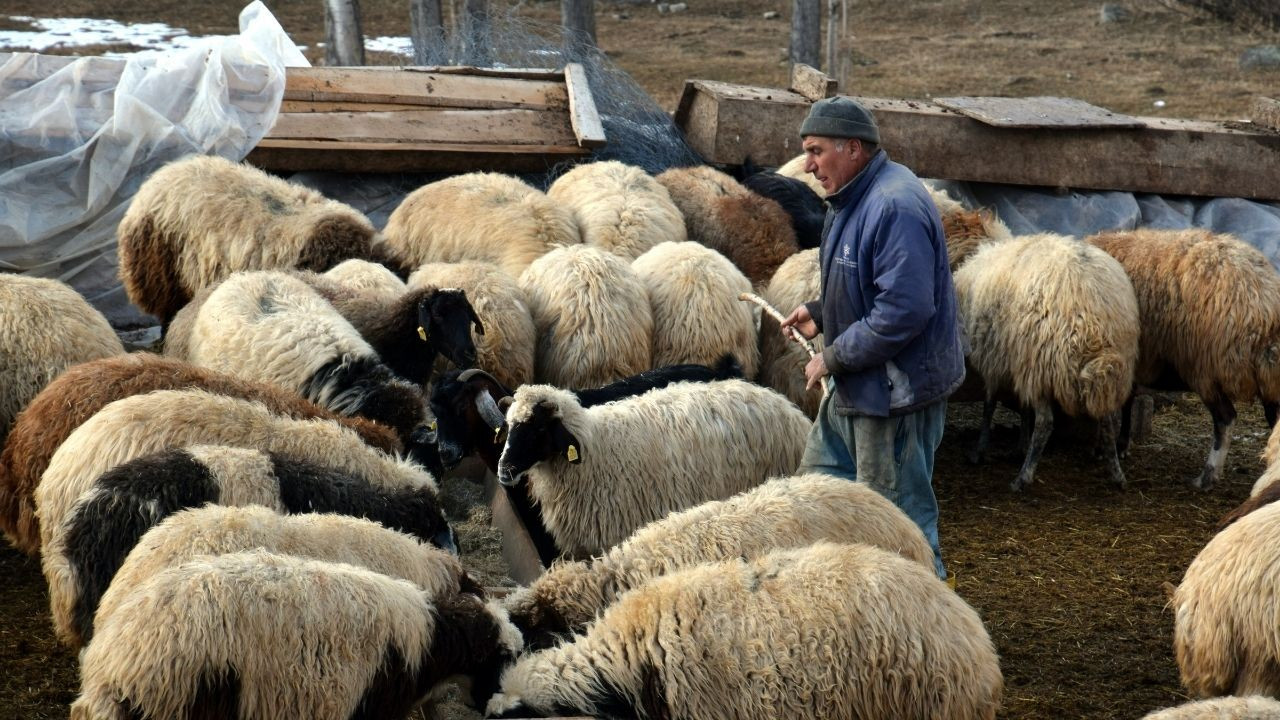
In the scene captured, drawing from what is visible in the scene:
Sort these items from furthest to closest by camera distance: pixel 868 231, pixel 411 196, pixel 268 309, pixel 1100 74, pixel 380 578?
pixel 1100 74
pixel 411 196
pixel 268 309
pixel 868 231
pixel 380 578

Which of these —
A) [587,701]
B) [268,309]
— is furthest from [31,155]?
[587,701]

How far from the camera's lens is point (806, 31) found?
1662cm

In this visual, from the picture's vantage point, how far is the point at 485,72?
11727 millimetres

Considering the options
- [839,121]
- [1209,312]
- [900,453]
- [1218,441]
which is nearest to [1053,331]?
[1209,312]

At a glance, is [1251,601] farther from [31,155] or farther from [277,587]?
[31,155]

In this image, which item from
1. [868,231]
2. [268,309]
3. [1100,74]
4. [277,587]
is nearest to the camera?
[277,587]

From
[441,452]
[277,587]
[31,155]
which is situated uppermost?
[31,155]

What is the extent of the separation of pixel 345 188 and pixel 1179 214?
7.00m

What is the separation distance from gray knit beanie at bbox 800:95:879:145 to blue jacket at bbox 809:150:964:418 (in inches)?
5.8

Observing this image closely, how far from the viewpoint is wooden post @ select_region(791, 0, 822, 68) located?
54.1 feet

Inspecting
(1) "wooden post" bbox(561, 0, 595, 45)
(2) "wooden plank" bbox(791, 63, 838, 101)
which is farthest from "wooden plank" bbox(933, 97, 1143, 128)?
(1) "wooden post" bbox(561, 0, 595, 45)

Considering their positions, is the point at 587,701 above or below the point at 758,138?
below

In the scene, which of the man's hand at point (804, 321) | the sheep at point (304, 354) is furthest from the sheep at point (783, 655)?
the sheep at point (304, 354)

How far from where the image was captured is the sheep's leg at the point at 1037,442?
7688 millimetres
